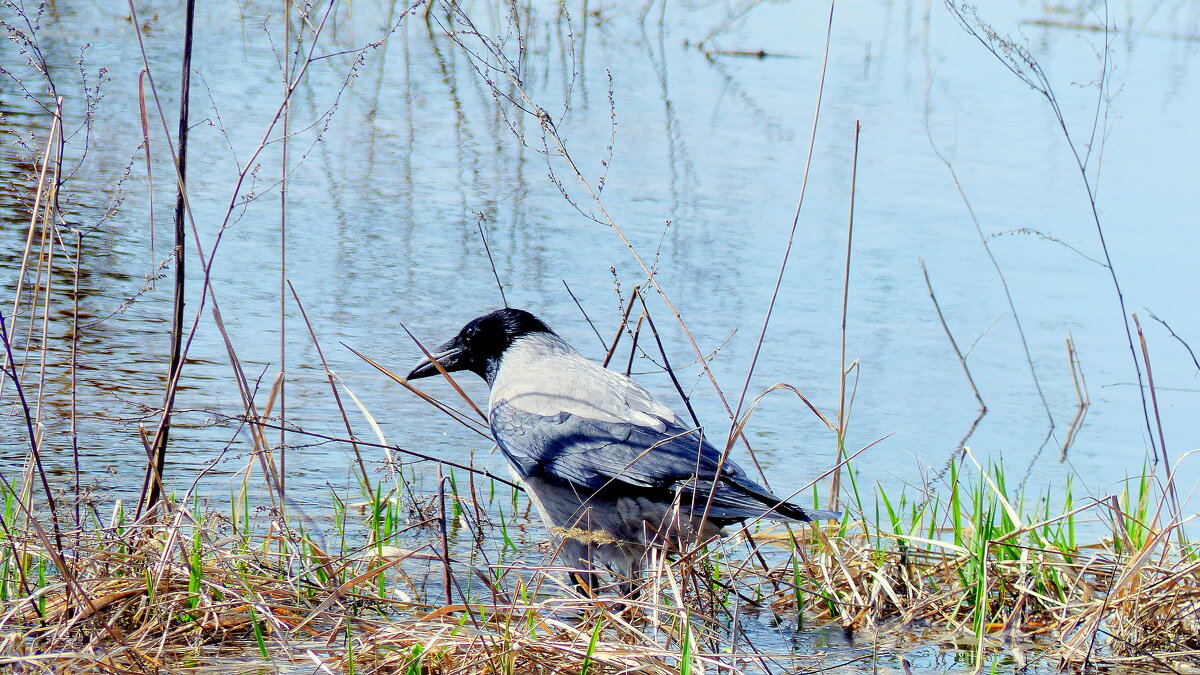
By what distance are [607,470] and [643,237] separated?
424 cm

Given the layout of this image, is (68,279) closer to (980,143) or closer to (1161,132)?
(980,143)

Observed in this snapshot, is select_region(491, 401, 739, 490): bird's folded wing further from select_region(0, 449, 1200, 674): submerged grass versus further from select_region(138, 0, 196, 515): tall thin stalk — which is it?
select_region(138, 0, 196, 515): tall thin stalk

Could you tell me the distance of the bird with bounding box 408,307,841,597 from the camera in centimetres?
345

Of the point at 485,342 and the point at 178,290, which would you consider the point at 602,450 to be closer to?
the point at 485,342

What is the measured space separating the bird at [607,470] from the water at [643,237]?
0.55 metres

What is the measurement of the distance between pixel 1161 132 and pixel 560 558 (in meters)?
8.84

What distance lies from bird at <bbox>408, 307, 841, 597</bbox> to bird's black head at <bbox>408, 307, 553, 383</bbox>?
0.52 ft

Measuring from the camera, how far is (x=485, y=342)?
4496mm

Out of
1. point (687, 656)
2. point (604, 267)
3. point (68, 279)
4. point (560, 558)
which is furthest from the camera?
point (604, 267)

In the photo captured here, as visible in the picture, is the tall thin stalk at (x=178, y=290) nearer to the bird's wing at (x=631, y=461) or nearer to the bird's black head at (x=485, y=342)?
the bird's wing at (x=631, y=461)

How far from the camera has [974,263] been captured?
8109 mm

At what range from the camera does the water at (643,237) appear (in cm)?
527

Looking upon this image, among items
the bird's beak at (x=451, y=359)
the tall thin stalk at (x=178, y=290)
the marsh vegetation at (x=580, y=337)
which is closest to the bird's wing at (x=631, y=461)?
the marsh vegetation at (x=580, y=337)

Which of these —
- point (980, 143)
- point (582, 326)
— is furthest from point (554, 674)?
point (980, 143)
